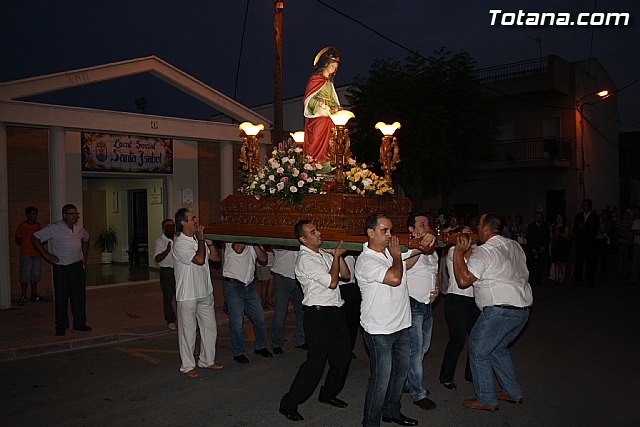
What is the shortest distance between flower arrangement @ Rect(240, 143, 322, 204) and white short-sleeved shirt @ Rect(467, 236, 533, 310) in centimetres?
217

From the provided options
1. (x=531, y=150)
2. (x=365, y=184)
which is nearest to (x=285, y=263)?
(x=365, y=184)

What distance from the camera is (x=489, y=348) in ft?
18.2

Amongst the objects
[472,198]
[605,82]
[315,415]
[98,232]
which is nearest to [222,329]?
[315,415]

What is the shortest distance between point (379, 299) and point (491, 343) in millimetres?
1366

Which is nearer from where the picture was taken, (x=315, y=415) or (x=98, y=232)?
(x=315, y=415)

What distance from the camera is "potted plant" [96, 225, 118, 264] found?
63.3 ft

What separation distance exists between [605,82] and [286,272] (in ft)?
89.2

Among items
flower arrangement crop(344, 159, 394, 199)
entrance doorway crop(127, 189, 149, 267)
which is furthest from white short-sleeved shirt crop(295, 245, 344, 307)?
entrance doorway crop(127, 189, 149, 267)

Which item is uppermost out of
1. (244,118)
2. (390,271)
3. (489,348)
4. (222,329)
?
(244,118)

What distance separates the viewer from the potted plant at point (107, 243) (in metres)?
19.3

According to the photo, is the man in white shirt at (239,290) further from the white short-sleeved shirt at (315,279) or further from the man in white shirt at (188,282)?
the white short-sleeved shirt at (315,279)

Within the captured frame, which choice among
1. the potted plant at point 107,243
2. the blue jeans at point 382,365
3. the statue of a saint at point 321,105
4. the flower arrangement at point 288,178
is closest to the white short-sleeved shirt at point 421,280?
the blue jeans at point 382,365

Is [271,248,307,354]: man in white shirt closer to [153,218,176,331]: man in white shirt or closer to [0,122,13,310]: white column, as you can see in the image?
[153,218,176,331]: man in white shirt

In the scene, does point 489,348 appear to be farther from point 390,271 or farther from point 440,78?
point 440,78
